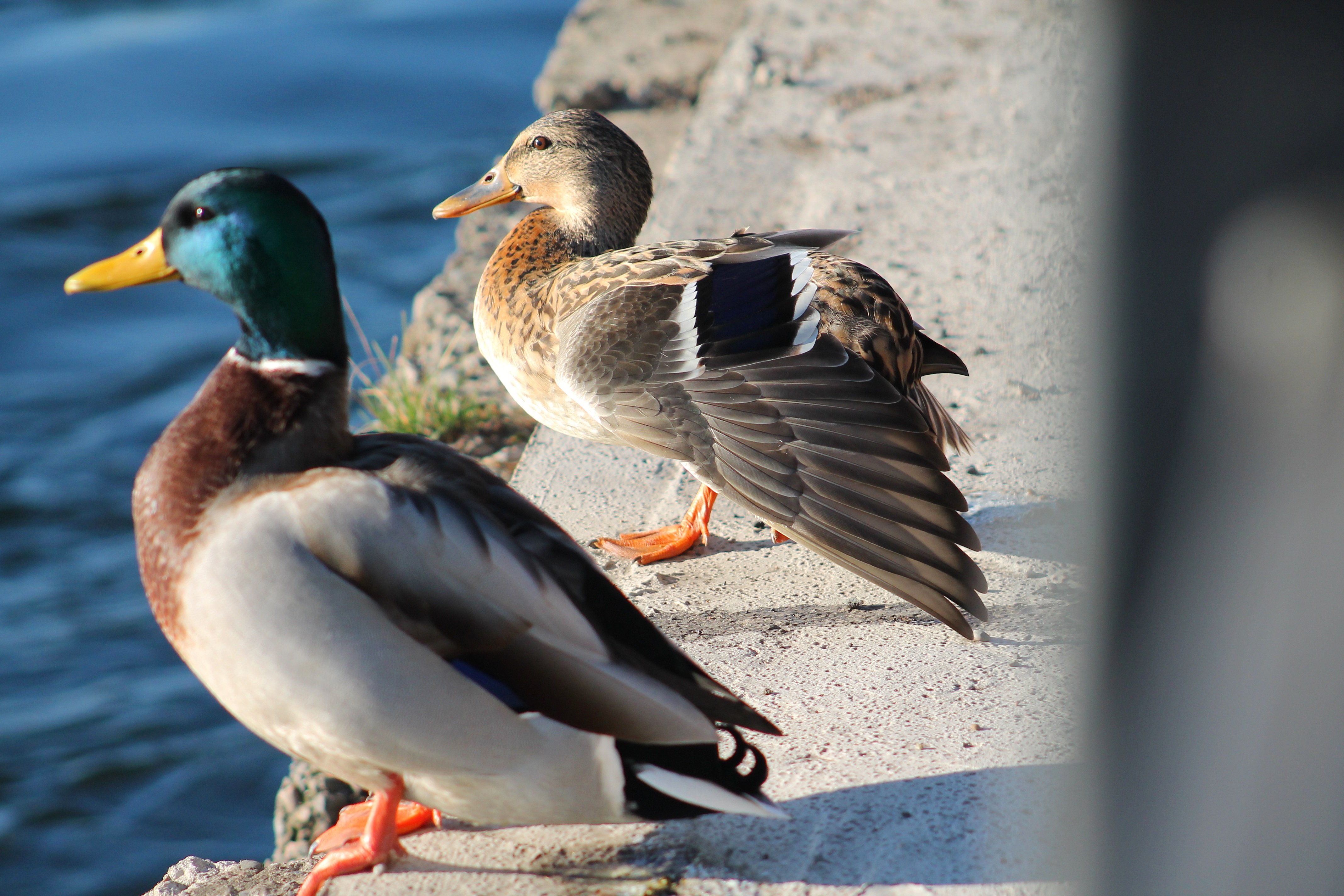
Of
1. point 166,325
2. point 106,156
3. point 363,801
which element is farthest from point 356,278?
point 363,801

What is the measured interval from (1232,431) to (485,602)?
64.3 inches

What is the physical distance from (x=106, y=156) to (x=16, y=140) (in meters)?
0.68

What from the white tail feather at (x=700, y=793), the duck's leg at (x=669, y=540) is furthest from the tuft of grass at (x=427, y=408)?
the white tail feather at (x=700, y=793)

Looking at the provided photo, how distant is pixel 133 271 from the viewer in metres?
2.26

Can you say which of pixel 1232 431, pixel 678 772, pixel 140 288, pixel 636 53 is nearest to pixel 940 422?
pixel 678 772

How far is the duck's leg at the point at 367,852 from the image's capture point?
7.11 feet

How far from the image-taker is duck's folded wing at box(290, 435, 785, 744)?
1.92 metres

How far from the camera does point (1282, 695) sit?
1.34 ft

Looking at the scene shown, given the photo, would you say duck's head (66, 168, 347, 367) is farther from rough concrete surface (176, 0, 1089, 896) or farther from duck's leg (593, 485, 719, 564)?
duck's leg (593, 485, 719, 564)

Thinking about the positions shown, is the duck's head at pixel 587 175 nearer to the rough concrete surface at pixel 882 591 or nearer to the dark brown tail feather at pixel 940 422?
the rough concrete surface at pixel 882 591

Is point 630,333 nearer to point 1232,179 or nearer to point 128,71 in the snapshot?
point 1232,179

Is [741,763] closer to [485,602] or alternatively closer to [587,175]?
[485,602]

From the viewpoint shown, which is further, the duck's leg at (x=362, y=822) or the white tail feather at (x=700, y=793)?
the duck's leg at (x=362, y=822)

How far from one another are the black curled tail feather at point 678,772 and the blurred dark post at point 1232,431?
159 centimetres
